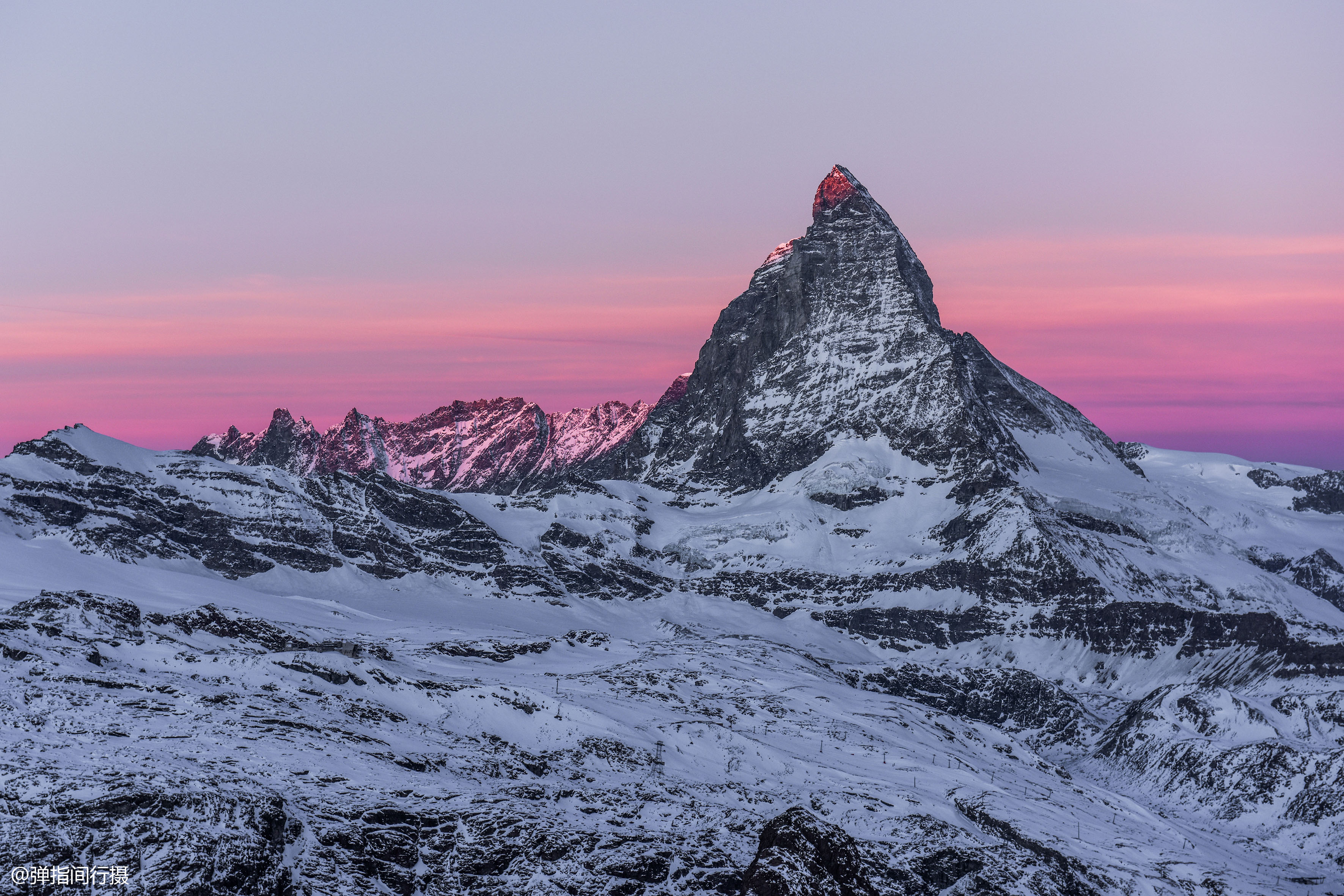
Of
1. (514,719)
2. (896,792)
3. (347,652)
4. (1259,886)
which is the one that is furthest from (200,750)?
(1259,886)

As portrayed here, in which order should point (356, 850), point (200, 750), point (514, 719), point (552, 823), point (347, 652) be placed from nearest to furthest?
point (356, 850) → point (552, 823) → point (200, 750) → point (514, 719) → point (347, 652)

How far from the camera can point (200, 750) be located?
123m


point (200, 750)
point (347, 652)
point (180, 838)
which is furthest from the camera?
point (347, 652)

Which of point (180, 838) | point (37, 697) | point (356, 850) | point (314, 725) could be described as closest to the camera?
point (180, 838)

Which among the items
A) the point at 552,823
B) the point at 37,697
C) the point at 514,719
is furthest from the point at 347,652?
the point at 552,823

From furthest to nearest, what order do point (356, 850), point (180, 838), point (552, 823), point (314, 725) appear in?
point (314, 725), point (552, 823), point (356, 850), point (180, 838)

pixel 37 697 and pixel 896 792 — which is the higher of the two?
pixel 37 697

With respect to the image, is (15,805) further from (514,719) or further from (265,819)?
(514,719)

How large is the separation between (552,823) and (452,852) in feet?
28.5

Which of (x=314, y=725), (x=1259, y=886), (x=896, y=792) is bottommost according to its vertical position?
(x=1259, y=886)

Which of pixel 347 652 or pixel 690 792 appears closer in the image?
pixel 690 792

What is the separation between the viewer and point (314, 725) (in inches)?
5768

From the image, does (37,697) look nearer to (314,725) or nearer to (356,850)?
(314,725)

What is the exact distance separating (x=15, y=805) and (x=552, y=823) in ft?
122
